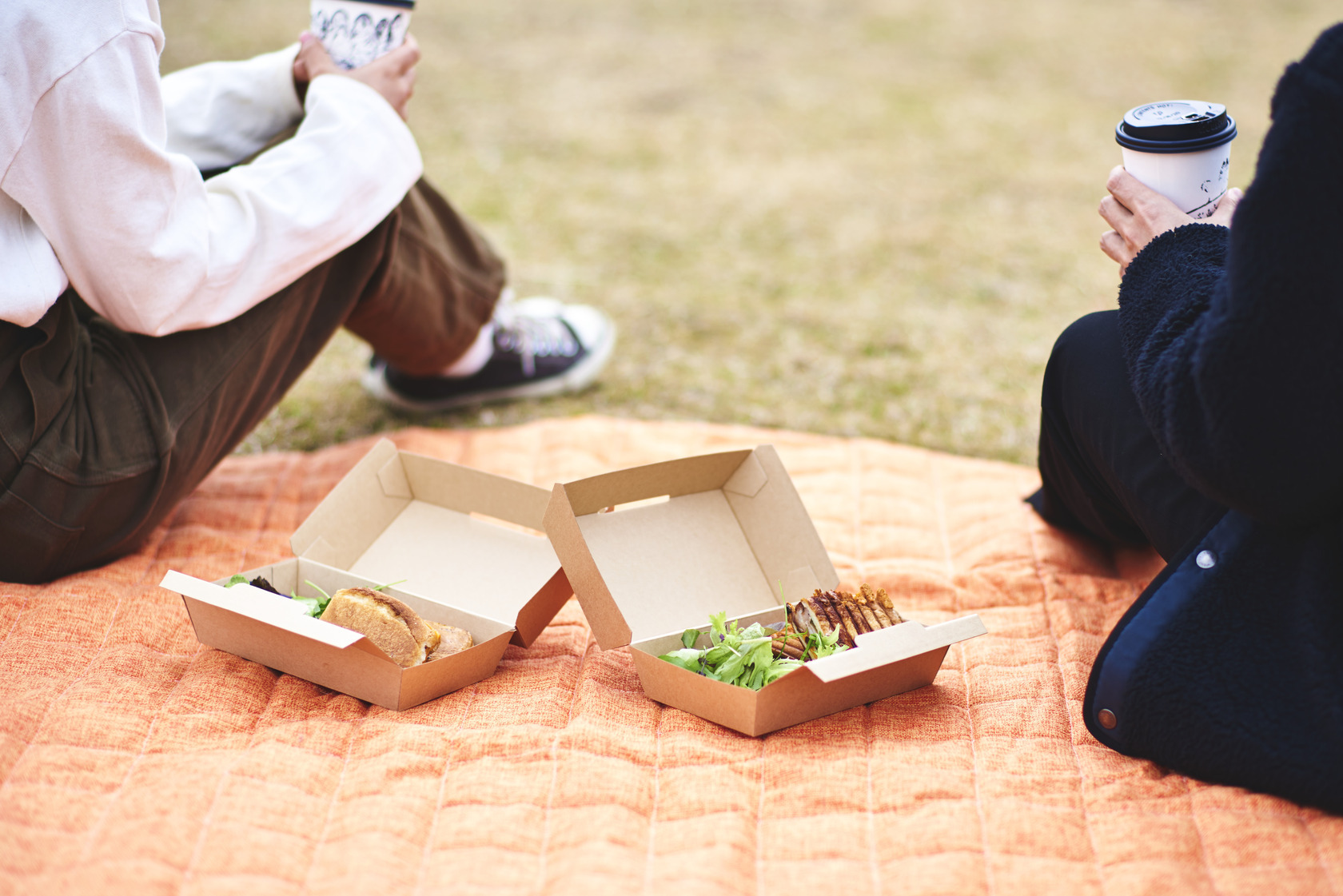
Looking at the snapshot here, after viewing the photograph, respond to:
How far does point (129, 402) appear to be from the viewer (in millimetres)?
1483

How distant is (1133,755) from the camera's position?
1.20m

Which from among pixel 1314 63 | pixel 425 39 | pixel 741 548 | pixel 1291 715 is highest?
pixel 1314 63

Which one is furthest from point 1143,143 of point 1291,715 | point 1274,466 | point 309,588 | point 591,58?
point 591,58

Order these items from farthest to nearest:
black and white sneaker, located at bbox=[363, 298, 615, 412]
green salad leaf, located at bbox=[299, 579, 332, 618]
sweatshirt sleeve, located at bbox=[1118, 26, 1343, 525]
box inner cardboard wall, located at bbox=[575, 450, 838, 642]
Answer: black and white sneaker, located at bbox=[363, 298, 615, 412]
box inner cardboard wall, located at bbox=[575, 450, 838, 642]
green salad leaf, located at bbox=[299, 579, 332, 618]
sweatshirt sleeve, located at bbox=[1118, 26, 1343, 525]

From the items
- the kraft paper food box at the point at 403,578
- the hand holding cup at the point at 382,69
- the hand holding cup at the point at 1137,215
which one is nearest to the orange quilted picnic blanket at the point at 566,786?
the kraft paper food box at the point at 403,578

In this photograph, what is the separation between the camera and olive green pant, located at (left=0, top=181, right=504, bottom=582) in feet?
4.55

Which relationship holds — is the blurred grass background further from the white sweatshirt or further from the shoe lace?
the white sweatshirt

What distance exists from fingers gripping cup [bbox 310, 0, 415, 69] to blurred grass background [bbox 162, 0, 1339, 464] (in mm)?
857

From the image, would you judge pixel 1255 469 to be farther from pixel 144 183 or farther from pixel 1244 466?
pixel 144 183

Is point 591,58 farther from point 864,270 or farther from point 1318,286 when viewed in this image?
point 1318,286

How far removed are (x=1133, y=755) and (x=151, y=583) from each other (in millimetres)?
1348

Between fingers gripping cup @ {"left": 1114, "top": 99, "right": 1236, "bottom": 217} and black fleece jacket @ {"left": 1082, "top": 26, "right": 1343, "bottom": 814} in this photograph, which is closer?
black fleece jacket @ {"left": 1082, "top": 26, "right": 1343, "bottom": 814}

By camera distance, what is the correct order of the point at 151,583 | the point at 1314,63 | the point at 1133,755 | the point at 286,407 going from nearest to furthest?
the point at 1314,63
the point at 1133,755
the point at 151,583
the point at 286,407

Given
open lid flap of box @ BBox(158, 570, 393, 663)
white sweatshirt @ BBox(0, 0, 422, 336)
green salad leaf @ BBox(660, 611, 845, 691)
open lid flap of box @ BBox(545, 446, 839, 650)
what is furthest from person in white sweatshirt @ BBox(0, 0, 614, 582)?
green salad leaf @ BBox(660, 611, 845, 691)
